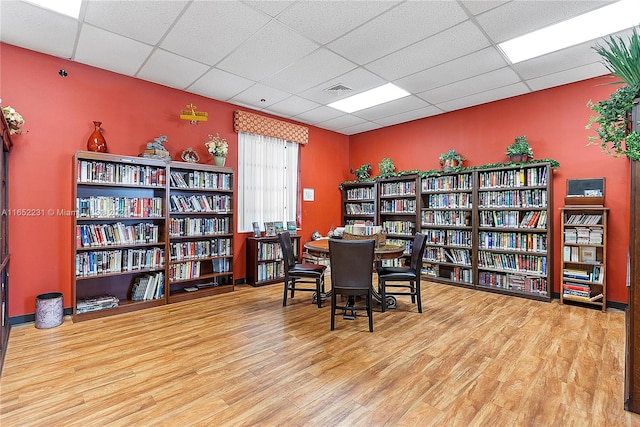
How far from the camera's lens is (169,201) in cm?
424

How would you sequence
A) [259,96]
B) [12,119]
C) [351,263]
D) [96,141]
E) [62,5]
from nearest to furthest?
[62,5], [12,119], [351,263], [96,141], [259,96]

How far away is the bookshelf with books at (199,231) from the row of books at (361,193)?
115 inches

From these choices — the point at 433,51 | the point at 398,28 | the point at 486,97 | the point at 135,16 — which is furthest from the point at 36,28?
the point at 486,97

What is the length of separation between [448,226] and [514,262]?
110cm

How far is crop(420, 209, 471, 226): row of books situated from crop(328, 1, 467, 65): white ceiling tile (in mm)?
3029

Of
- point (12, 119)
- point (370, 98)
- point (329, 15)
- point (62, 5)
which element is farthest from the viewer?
point (370, 98)

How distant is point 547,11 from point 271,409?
391 centimetres

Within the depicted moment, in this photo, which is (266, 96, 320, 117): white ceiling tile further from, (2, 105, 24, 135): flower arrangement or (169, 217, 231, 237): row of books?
(2, 105, 24, 135): flower arrangement

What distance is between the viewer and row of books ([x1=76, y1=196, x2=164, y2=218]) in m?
3.62

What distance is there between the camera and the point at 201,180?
4.64m

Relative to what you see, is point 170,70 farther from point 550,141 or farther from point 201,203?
point 550,141

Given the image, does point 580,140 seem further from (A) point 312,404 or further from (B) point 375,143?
(A) point 312,404

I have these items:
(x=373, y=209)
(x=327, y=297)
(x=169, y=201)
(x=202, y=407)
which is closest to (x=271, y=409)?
(x=202, y=407)

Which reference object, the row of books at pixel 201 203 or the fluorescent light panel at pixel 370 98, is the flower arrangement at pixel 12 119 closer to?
the row of books at pixel 201 203
